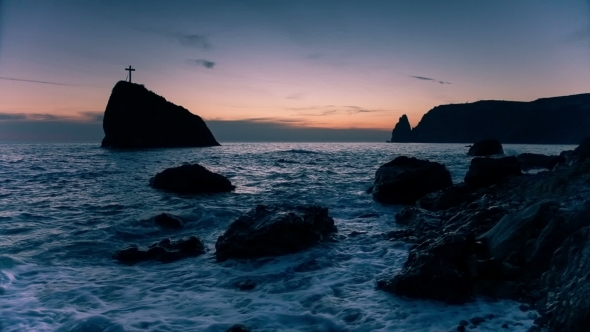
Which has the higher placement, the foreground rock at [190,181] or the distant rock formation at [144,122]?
the distant rock formation at [144,122]

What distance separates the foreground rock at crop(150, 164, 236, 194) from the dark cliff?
157896 millimetres

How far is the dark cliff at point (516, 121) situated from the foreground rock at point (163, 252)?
540 feet

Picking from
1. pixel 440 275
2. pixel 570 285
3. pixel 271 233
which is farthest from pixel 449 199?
pixel 570 285

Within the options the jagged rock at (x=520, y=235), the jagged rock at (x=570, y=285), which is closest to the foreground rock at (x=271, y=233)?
the jagged rock at (x=520, y=235)

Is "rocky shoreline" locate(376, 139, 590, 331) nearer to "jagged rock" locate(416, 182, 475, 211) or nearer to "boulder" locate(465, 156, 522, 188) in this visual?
"jagged rock" locate(416, 182, 475, 211)

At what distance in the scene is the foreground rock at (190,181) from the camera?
18.1 m

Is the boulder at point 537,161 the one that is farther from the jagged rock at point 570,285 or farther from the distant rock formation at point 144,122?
the distant rock formation at point 144,122

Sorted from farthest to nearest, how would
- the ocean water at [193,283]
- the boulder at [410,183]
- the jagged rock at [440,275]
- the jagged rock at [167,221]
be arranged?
the boulder at [410,183] < the jagged rock at [167,221] < the jagged rock at [440,275] < the ocean water at [193,283]

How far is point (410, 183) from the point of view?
1567 centimetres

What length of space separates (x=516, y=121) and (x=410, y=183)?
175m

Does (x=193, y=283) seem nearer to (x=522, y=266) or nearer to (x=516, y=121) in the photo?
(x=522, y=266)

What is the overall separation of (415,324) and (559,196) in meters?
6.26

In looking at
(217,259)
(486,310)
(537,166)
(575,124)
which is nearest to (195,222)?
(217,259)

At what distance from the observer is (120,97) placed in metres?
92.4
